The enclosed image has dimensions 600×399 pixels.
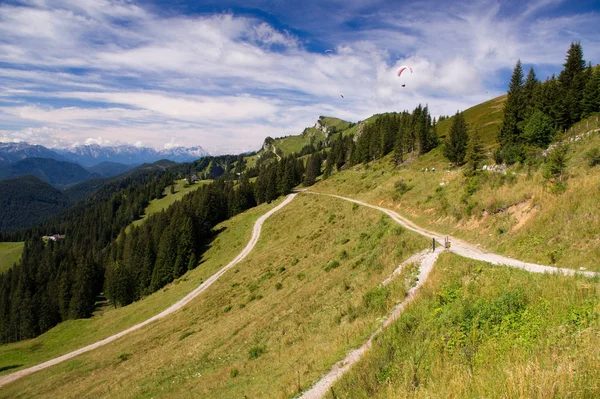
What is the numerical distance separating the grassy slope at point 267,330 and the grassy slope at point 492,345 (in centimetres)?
267

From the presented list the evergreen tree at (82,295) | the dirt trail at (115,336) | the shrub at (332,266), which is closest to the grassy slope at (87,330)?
the dirt trail at (115,336)

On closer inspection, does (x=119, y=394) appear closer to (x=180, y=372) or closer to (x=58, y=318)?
(x=180, y=372)

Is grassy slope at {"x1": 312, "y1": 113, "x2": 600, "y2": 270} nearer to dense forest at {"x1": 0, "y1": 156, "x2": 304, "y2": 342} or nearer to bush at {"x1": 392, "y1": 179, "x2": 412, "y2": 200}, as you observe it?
bush at {"x1": 392, "y1": 179, "x2": 412, "y2": 200}

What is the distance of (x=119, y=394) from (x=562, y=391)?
81.5ft

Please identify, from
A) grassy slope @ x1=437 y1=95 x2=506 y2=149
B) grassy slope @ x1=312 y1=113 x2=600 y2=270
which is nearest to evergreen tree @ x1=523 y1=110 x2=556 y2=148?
grassy slope @ x1=437 y1=95 x2=506 y2=149

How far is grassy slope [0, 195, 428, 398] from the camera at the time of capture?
13711 mm

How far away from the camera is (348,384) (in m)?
8.48

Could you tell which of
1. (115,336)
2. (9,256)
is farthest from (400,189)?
(9,256)

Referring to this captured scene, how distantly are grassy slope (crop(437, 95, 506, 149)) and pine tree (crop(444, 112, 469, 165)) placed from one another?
970 centimetres

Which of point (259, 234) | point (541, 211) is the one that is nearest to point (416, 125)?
point (259, 234)

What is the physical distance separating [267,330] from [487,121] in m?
123

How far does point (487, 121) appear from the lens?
111812 millimetres

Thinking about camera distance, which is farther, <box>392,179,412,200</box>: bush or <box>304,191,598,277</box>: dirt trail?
<box>392,179,412,200</box>: bush

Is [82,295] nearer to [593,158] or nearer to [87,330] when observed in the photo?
[87,330]
